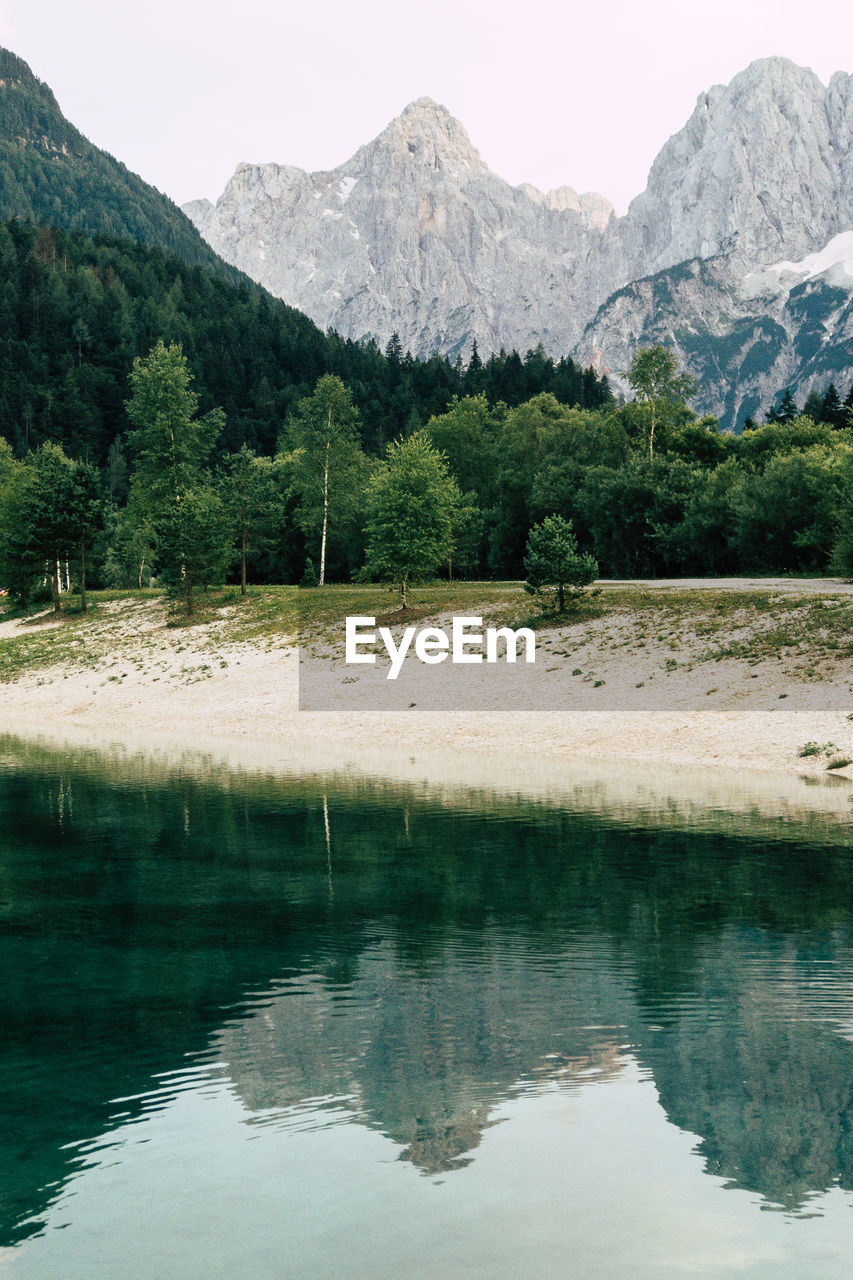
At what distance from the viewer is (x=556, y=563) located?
57.6m

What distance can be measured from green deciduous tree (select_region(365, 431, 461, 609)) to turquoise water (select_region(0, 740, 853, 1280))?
145ft

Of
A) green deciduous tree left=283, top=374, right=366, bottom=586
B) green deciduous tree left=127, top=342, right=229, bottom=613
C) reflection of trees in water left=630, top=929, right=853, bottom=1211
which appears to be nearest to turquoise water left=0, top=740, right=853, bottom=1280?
reflection of trees in water left=630, top=929, right=853, bottom=1211

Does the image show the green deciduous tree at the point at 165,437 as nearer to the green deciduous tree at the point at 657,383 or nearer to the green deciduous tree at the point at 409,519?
the green deciduous tree at the point at 409,519

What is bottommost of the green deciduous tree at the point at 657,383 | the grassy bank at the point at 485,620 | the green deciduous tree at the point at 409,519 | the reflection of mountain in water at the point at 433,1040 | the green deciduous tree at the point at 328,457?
the reflection of mountain in water at the point at 433,1040

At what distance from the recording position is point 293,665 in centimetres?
5784

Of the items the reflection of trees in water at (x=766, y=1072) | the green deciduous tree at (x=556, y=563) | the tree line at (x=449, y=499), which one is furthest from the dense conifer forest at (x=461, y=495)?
the reflection of trees in water at (x=766, y=1072)

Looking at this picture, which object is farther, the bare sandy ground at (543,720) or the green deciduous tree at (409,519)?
the green deciduous tree at (409,519)

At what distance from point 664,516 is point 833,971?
76.9 metres

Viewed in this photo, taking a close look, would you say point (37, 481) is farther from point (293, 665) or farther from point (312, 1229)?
point (312, 1229)

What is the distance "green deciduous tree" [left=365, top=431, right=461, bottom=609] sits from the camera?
65.4m

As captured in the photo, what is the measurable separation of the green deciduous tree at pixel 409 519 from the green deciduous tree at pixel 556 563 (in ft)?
30.3

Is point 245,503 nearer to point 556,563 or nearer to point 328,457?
point 328,457

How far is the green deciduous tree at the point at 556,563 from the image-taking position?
57531 mm

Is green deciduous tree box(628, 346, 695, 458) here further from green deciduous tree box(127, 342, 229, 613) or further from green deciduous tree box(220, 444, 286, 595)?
green deciduous tree box(127, 342, 229, 613)
